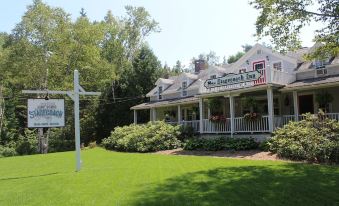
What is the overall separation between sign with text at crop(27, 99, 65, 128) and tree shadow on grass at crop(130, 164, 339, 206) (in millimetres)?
5740

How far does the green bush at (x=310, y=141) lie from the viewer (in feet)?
45.1

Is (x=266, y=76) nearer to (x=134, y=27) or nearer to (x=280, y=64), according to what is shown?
(x=280, y=64)

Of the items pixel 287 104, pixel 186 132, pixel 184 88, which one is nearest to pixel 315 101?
pixel 287 104

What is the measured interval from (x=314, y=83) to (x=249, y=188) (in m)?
12.4

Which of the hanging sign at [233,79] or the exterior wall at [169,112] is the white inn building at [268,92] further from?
the exterior wall at [169,112]

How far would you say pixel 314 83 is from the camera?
19.2m

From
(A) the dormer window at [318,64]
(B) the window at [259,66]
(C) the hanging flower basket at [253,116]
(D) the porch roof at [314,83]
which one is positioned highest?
(B) the window at [259,66]

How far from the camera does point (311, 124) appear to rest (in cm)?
1655

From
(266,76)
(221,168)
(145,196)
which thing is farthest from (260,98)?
(145,196)

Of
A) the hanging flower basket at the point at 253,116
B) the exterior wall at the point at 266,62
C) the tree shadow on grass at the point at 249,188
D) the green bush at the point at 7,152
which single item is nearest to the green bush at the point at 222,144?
the hanging flower basket at the point at 253,116

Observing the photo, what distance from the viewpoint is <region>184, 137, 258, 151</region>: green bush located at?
18969 millimetres

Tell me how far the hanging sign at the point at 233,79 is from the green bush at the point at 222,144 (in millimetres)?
3672

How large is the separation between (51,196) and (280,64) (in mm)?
18163

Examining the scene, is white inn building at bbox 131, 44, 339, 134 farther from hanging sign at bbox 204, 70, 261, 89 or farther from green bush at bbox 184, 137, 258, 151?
green bush at bbox 184, 137, 258, 151
